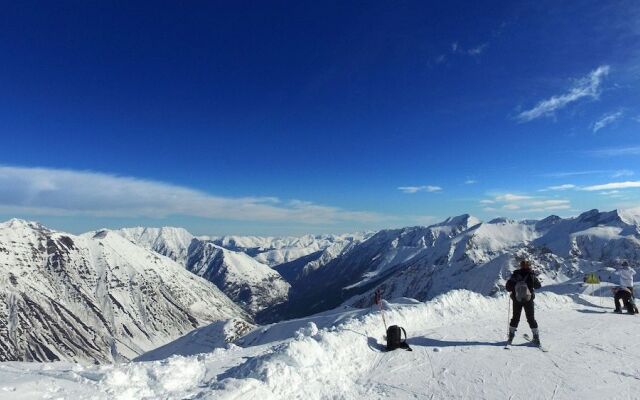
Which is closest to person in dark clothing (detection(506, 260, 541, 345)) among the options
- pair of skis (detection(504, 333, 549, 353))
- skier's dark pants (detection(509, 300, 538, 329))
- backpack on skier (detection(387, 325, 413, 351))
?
skier's dark pants (detection(509, 300, 538, 329))

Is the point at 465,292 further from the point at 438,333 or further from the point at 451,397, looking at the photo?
the point at 451,397

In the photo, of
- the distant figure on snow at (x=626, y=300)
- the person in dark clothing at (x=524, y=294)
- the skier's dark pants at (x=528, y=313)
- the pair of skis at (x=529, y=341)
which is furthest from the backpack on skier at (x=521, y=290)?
the distant figure on snow at (x=626, y=300)

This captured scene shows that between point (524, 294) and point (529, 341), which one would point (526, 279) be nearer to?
point (524, 294)

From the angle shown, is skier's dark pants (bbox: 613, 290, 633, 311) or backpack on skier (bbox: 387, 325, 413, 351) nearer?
backpack on skier (bbox: 387, 325, 413, 351)

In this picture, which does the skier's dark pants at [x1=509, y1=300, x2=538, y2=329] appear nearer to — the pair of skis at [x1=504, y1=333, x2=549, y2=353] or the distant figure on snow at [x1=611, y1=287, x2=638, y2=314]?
the pair of skis at [x1=504, y1=333, x2=549, y2=353]

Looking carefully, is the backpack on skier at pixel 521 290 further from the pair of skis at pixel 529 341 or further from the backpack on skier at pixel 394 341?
the backpack on skier at pixel 394 341

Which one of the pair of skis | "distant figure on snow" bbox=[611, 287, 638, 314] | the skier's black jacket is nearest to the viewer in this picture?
the pair of skis

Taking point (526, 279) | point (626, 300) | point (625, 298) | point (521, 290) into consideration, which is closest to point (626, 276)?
point (625, 298)

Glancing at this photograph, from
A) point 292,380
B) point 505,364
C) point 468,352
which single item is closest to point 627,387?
point 505,364
